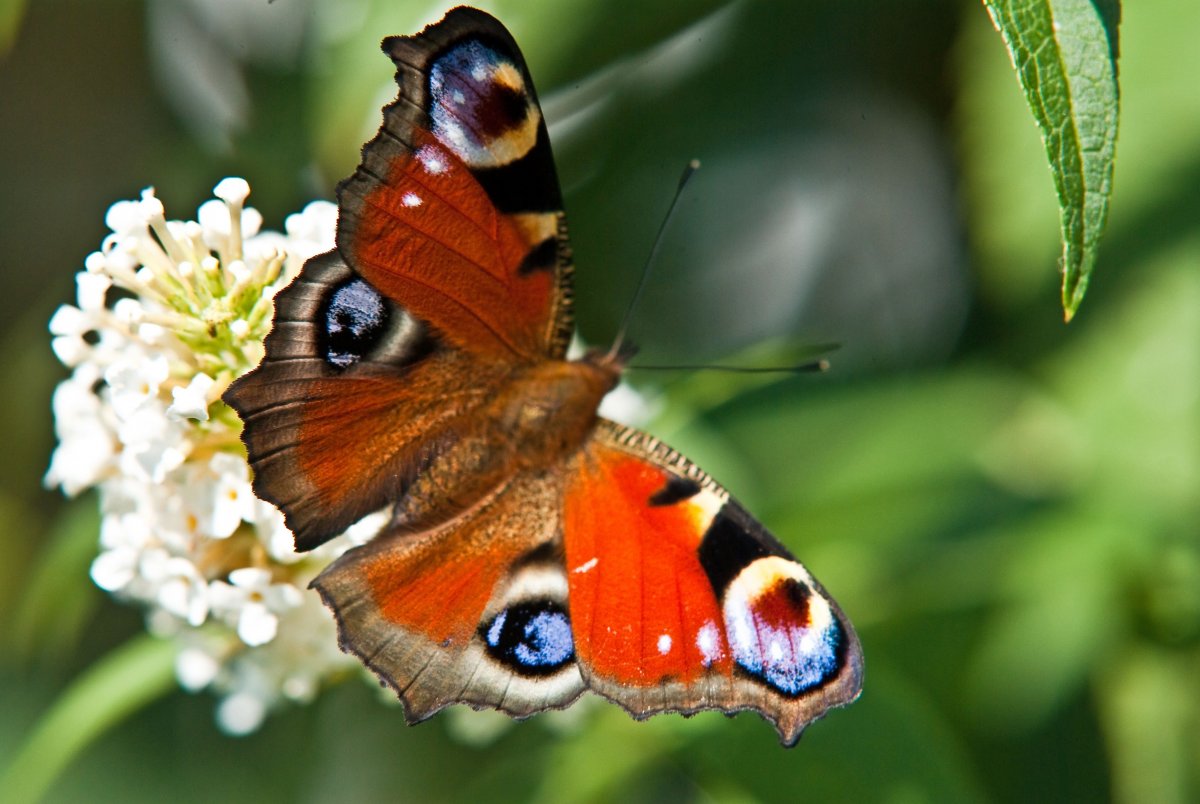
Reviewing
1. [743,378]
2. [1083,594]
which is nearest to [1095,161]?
[743,378]

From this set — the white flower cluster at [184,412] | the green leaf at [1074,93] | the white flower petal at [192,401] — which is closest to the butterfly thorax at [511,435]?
the white flower cluster at [184,412]

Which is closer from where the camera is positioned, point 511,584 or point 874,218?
point 511,584

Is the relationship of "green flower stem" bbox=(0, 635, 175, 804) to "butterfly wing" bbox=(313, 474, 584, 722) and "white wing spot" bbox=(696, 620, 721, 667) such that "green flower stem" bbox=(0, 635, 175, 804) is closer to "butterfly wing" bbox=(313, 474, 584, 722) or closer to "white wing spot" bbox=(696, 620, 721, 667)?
"butterfly wing" bbox=(313, 474, 584, 722)

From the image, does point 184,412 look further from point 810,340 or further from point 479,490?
point 810,340

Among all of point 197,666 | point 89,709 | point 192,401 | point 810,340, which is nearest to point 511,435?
point 192,401

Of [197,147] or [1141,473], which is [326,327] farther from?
[1141,473]

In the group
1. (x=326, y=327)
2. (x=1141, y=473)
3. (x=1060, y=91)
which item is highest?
(x=1060, y=91)

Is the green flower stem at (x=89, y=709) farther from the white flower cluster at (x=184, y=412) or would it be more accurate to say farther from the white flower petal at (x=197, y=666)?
the white flower cluster at (x=184, y=412)
